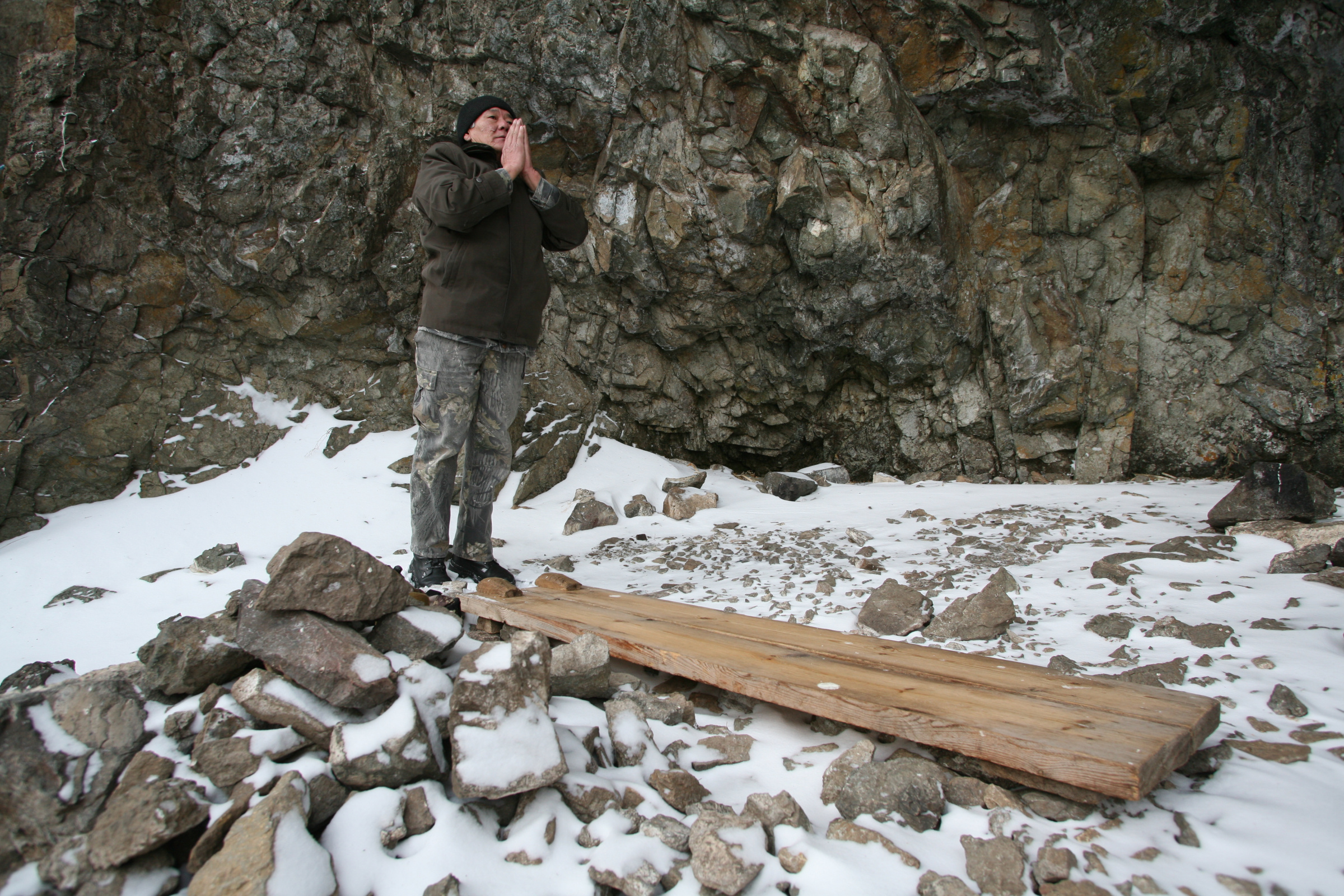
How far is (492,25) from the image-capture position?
5.89 metres

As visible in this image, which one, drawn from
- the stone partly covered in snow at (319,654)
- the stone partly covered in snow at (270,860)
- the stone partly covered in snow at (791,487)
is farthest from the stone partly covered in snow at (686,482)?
the stone partly covered in snow at (270,860)

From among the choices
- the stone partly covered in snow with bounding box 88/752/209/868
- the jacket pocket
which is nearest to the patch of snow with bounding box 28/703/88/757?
the stone partly covered in snow with bounding box 88/752/209/868

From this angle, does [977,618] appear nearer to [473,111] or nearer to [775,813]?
[775,813]

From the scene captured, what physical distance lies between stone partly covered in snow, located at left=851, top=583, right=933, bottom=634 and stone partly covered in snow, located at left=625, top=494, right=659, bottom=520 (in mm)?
2619

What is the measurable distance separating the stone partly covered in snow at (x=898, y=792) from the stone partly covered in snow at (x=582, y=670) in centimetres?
78

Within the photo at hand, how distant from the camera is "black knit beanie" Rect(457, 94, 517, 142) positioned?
3391 mm

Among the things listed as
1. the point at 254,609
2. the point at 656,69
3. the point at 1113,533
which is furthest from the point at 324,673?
the point at 656,69

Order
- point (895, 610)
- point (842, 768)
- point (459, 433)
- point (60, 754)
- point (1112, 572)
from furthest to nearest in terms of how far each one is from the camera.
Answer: point (459, 433), point (1112, 572), point (895, 610), point (842, 768), point (60, 754)

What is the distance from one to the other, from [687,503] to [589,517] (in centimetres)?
76

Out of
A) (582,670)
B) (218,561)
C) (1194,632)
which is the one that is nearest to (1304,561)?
(1194,632)

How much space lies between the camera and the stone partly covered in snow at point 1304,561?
9.21 ft

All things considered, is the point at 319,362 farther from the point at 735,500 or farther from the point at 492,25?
the point at 735,500

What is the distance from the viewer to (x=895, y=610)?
2.71 metres

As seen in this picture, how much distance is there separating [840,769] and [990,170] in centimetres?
643
